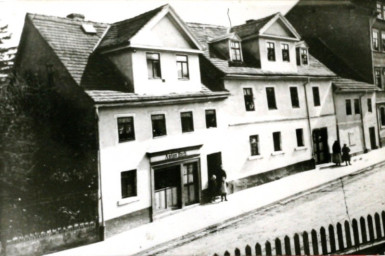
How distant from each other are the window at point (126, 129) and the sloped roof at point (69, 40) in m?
1.45

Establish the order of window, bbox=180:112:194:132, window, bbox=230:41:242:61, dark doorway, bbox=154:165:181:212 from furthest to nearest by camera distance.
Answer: window, bbox=230:41:242:61 < window, bbox=180:112:194:132 < dark doorway, bbox=154:165:181:212

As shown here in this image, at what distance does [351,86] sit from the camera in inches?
595

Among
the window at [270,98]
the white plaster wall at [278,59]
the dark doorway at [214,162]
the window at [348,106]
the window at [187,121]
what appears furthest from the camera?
the window at [348,106]

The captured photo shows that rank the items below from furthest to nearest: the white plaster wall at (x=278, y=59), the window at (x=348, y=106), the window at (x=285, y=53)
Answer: the window at (x=348, y=106), the window at (x=285, y=53), the white plaster wall at (x=278, y=59)

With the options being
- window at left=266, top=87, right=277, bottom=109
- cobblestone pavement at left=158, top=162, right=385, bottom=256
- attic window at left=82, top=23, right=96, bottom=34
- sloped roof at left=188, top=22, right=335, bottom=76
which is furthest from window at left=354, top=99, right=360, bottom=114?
attic window at left=82, top=23, right=96, bottom=34

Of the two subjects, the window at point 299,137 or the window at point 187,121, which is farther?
the window at point 299,137

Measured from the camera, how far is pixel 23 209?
7480 millimetres

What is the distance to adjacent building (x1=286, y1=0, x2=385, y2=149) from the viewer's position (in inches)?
516

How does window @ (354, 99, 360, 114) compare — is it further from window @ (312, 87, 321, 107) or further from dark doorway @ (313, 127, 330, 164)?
dark doorway @ (313, 127, 330, 164)

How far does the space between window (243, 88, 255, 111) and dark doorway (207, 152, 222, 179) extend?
6.72 ft

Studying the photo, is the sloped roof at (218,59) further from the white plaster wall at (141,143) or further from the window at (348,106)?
the window at (348,106)

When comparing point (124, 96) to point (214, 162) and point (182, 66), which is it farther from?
point (214, 162)

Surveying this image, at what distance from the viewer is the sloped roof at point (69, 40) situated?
9.41 m

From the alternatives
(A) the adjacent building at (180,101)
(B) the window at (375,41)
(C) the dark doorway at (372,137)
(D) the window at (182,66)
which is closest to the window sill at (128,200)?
(A) the adjacent building at (180,101)
